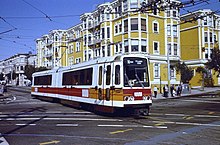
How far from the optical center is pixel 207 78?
178 ft

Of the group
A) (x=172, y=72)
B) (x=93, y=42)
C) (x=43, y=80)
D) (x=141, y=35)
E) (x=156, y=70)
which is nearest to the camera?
(x=43, y=80)

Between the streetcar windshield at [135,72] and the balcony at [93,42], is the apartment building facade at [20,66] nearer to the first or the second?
the balcony at [93,42]

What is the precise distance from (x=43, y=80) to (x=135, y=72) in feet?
56.6

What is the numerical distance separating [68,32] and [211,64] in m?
37.6

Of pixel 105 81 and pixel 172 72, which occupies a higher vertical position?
pixel 172 72

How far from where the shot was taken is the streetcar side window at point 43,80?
27369 mm

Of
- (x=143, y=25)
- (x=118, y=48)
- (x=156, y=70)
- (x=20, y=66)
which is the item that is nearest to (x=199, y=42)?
(x=156, y=70)

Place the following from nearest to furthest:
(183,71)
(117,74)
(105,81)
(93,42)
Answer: (117,74) < (105,81) < (183,71) < (93,42)

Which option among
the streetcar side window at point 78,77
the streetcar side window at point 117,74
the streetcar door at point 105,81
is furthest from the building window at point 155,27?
the streetcar side window at point 117,74

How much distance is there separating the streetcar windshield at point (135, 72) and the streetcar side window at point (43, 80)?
14.4 m

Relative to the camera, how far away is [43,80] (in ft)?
96.4

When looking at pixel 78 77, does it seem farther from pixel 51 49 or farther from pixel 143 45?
pixel 51 49

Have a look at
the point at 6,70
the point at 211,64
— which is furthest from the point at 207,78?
the point at 6,70

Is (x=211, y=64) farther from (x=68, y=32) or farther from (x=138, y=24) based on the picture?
(x=68, y=32)
